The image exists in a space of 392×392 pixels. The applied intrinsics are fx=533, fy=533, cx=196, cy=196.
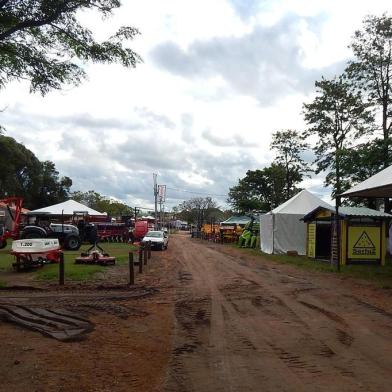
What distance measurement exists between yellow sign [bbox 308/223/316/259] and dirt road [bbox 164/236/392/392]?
1387cm

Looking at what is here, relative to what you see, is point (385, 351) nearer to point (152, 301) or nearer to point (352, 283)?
point (152, 301)

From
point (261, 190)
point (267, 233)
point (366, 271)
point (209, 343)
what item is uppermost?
point (261, 190)

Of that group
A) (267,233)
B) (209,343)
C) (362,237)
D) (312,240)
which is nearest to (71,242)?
(267,233)

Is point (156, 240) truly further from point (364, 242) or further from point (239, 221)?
point (239, 221)

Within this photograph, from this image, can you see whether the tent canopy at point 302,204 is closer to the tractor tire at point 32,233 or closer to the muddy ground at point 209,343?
the tractor tire at point 32,233

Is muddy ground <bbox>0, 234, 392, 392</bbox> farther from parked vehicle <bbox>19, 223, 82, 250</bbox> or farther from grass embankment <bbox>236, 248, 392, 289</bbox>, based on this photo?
parked vehicle <bbox>19, 223, 82, 250</bbox>

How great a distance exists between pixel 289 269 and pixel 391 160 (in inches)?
428

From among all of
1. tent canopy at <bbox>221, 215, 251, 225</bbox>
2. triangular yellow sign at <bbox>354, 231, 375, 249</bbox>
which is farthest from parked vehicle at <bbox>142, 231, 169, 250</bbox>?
tent canopy at <bbox>221, 215, 251, 225</bbox>

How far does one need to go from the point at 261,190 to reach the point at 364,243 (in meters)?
44.9

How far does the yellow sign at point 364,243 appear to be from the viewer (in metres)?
25.5

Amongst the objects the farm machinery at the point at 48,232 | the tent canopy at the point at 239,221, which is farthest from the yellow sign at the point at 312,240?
the tent canopy at the point at 239,221

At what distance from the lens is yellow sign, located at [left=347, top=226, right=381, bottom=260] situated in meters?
25.5

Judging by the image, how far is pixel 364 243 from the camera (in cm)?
2564

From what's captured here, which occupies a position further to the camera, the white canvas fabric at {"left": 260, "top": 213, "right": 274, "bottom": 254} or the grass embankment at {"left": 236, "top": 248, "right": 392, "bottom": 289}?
the white canvas fabric at {"left": 260, "top": 213, "right": 274, "bottom": 254}
